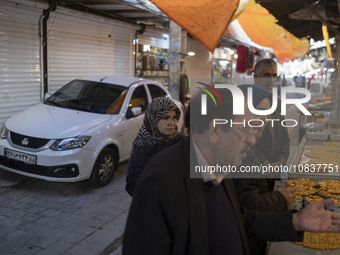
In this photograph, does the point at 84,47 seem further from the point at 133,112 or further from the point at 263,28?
the point at 263,28

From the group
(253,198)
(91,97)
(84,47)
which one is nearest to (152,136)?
(253,198)

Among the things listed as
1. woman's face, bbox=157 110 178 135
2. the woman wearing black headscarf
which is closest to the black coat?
the woman wearing black headscarf

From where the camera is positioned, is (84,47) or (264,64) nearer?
(264,64)

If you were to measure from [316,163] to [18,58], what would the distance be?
22.4 feet

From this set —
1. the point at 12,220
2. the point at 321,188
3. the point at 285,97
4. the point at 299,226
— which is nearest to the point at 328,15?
the point at 285,97

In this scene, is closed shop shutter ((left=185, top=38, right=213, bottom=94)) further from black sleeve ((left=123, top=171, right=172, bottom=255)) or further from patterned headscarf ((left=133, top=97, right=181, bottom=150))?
black sleeve ((left=123, top=171, right=172, bottom=255))

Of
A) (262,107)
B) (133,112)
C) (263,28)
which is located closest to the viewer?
(262,107)

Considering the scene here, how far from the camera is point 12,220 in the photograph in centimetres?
504

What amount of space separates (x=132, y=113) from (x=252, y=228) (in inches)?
202

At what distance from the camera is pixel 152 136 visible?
345 cm

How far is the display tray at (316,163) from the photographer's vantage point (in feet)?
12.8

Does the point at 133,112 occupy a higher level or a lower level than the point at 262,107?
lower

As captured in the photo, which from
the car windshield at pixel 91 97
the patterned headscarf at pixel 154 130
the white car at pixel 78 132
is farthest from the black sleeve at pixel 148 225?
the car windshield at pixel 91 97

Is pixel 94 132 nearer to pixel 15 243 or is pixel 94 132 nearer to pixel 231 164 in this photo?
pixel 15 243
